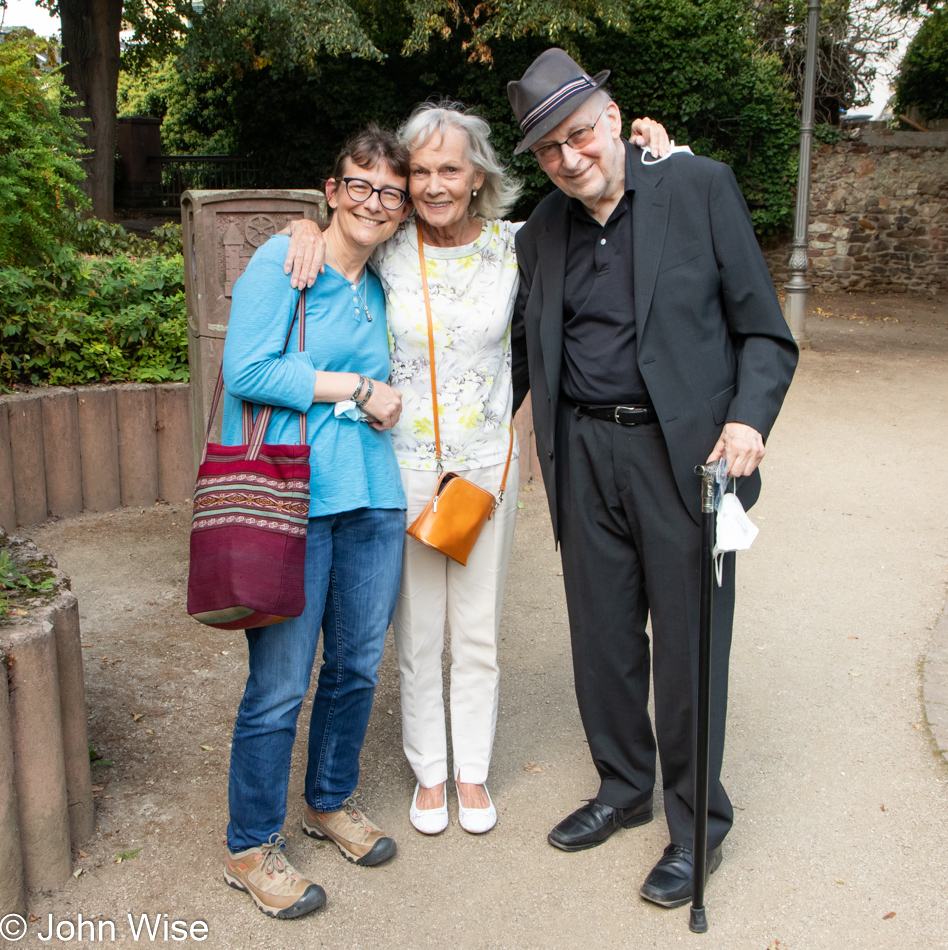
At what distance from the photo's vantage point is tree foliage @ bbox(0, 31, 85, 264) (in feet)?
16.9

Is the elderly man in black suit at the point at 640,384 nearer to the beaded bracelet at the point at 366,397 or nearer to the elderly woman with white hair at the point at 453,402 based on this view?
the elderly woman with white hair at the point at 453,402

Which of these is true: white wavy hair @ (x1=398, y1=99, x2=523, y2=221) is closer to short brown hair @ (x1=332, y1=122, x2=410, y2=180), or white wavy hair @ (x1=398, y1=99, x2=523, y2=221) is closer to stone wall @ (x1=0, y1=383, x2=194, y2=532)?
short brown hair @ (x1=332, y1=122, x2=410, y2=180)

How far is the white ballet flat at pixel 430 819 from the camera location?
2.92 metres

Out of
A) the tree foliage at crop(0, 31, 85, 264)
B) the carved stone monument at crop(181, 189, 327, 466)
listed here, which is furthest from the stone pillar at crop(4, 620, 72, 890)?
the tree foliage at crop(0, 31, 85, 264)

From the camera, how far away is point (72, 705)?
266 cm

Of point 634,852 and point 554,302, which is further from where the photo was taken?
point 634,852

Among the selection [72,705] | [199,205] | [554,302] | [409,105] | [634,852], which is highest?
[409,105]

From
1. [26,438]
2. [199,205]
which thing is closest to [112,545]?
[26,438]

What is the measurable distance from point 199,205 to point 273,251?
176 cm

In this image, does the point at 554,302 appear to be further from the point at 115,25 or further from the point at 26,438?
the point at 115,25

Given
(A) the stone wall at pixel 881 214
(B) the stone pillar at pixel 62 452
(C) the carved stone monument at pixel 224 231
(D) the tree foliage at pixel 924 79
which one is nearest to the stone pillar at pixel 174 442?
(B) the stone pillar at pixel 62 452

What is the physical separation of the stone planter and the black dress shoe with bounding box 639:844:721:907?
61.8 inches

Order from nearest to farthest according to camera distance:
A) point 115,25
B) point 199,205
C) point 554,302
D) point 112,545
Result: point 554,302
point 199,205
point 112,545
point 115,25

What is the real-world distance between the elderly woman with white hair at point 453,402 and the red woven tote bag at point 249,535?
18.8 inches
